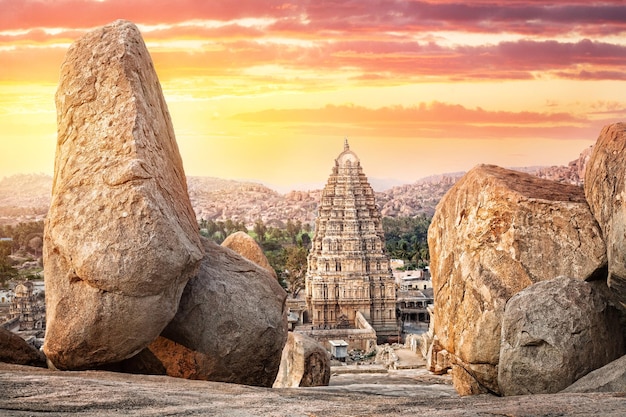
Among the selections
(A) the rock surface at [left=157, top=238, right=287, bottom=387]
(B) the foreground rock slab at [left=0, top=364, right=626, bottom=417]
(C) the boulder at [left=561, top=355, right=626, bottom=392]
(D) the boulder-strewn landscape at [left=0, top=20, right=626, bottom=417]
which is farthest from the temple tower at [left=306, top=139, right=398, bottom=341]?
(B) the foreground rock slab at [left=0, top=364, right=626, bottom=417]

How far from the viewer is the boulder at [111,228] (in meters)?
7.31

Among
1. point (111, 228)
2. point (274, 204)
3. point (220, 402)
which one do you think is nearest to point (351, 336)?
point (111, 228)

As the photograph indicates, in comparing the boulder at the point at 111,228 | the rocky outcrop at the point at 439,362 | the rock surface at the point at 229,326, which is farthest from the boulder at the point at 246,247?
the boulder at the point at 111,228

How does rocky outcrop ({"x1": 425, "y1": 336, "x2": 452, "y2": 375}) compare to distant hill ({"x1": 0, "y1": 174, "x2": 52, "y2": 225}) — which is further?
distant hill ({"x1": 0, "y1": 174, "x2": 52, "y2": 225})

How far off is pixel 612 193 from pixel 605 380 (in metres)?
1.97

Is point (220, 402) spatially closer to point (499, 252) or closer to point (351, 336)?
point (499, 252)

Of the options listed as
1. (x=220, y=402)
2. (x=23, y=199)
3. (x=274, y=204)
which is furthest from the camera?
(x=274, y=204)

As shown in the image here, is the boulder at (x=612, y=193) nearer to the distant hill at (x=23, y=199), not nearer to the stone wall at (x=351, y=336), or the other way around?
the stone wall at (x=351, y=336)

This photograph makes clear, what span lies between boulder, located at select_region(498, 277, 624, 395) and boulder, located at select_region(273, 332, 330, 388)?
169 inches

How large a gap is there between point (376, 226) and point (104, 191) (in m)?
51.1

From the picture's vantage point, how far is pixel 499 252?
30.0 ft

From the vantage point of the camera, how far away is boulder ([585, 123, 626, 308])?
7578 mm

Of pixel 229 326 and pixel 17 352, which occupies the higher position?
pixel 229 326

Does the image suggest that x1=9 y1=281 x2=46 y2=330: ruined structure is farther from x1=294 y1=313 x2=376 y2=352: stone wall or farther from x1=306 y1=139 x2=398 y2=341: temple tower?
x1=306 y1=139 x2=398 y2=341: temple tower
